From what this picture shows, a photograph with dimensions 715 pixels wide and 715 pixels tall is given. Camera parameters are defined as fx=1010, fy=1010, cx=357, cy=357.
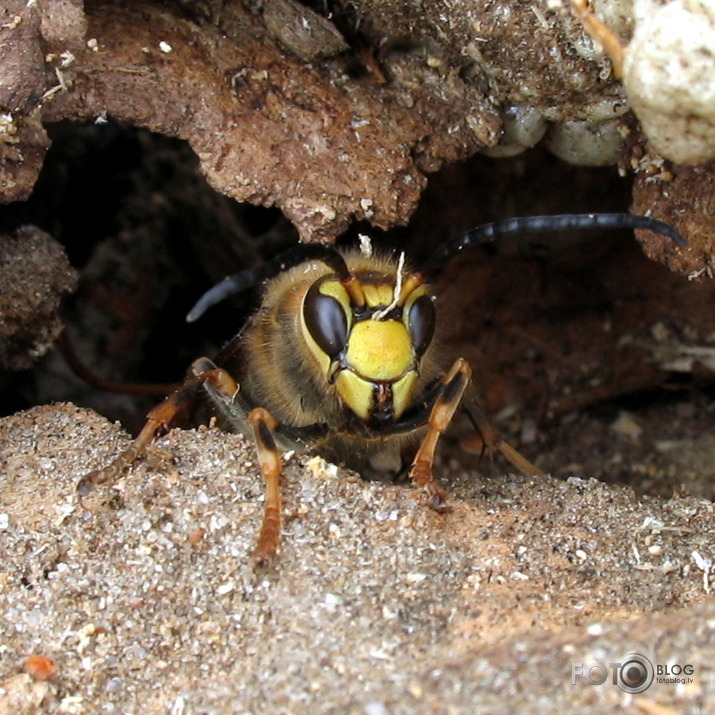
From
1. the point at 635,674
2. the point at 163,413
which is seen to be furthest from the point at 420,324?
the point at 635,674

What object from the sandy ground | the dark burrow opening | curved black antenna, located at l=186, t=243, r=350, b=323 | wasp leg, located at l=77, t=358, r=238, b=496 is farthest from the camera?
the dark burrow opening

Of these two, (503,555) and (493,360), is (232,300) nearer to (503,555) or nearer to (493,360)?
(493,360)

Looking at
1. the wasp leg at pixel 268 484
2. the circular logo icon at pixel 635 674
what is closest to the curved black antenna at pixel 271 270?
the wasp leg at pixel 268 484

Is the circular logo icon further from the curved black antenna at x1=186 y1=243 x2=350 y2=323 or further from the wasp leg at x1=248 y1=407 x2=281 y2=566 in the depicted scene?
the curved black antenna at x1=186 y1=243 x2=350 y2=323

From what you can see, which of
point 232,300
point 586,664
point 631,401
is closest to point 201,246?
point 232,300

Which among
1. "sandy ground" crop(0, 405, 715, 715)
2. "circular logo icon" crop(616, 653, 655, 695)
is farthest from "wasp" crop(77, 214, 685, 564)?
"circular logo icon" crop(616, 653, 655, 695)

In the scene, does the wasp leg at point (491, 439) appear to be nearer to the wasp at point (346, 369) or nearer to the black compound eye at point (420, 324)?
the wasp at point (346, 369)
